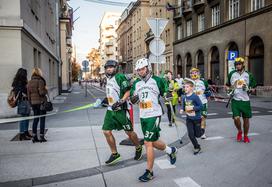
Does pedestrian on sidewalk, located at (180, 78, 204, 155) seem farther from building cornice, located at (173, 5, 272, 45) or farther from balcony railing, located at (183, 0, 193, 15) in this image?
balcony railing, located at (183, 0, 193, 15)

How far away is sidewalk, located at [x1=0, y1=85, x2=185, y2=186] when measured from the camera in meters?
4.57

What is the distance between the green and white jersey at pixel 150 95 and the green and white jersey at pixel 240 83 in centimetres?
284

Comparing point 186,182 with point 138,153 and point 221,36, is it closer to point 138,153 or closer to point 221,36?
point 138,153

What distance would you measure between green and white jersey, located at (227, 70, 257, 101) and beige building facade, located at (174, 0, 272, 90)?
14285 mm

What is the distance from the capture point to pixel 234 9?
2378cm

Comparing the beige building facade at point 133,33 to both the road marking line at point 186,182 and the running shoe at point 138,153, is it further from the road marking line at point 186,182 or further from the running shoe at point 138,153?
the road marking line at point 186,182

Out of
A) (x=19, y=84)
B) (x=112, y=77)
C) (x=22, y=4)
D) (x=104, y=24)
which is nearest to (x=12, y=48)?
(x=22, y=4)

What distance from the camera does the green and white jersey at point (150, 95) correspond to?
438 cm

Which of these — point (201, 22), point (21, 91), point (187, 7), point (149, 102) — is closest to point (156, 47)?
point (21, 91)

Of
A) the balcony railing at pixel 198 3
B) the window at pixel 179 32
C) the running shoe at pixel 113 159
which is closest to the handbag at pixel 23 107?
the running shoe at pixel 113 159

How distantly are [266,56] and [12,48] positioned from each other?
16.5 meters

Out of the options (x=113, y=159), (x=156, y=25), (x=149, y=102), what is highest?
(x=156, y=25)

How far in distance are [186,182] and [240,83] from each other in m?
3.34

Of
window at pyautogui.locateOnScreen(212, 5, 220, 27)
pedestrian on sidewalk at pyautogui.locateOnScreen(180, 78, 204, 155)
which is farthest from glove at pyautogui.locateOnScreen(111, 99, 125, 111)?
window at pyautogui.locateOnScreen(212, 5, 220, 27)
